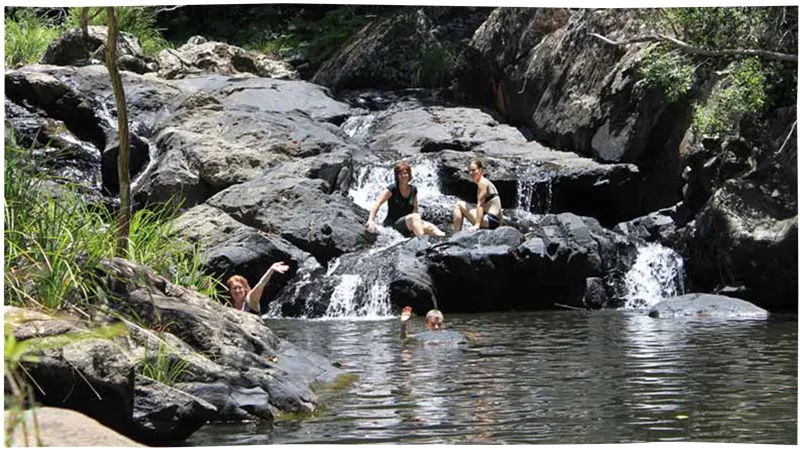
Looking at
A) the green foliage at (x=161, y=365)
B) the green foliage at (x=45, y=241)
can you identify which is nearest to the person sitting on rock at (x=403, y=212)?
the green foliage at (x=45, y=241)

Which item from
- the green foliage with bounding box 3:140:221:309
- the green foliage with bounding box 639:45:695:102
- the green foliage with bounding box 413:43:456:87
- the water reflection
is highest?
the green foliage with bounding box 413:43:456:87

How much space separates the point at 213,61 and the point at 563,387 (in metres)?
14.7

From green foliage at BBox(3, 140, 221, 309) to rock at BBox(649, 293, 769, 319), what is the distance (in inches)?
254

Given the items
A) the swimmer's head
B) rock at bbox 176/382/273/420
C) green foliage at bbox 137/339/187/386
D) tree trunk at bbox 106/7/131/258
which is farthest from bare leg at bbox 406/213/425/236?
green foliage at bbox 137/339/187/386

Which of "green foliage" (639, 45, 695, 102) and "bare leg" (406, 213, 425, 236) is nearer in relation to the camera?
"green foliage" (639, 45, 695, 102)

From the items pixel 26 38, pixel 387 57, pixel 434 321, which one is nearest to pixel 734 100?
pixel 434 321

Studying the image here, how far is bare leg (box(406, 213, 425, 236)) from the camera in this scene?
12.7 metres

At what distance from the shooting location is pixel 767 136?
1167 centimetres

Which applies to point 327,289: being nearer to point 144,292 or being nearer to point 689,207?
point 689,207

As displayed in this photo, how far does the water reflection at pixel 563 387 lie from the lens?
4.71m

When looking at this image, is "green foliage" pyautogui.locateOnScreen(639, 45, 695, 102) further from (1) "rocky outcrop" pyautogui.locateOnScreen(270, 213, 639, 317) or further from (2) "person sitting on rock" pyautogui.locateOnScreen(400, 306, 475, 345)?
(2) "person sitting on rock" pyautogui.locateOnScreen(400, 306, 475, 345)

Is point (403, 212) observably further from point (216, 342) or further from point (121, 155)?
point (216, 342)

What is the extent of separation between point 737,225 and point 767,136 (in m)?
1.00

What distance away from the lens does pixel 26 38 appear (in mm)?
19406
